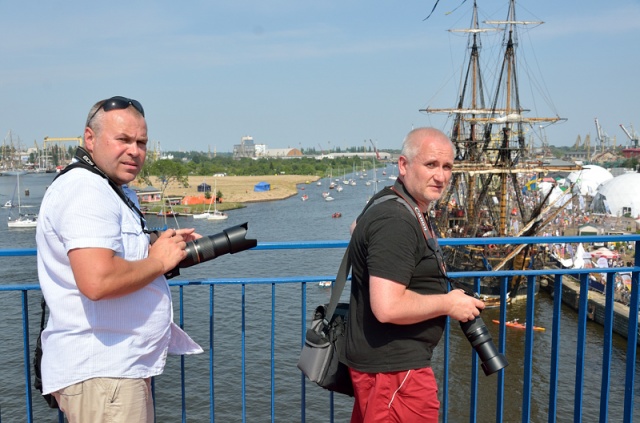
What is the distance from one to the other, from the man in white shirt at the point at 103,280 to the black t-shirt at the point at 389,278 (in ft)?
2.51

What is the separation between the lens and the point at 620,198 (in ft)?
175

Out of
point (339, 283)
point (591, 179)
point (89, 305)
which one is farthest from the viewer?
point (591, 179)

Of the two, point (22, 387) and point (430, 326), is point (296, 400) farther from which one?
point (430, 326)

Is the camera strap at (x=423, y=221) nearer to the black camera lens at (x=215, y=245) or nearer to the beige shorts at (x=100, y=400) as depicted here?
the black camera lens at (x=215, y=245)

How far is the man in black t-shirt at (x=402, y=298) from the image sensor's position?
243 centimetres

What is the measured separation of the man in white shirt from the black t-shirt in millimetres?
764

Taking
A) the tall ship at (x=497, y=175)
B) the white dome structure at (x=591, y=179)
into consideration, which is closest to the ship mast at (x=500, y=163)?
the tall ship at (x=497, y=175)

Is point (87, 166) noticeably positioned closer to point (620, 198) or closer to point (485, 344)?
point (485, 344)

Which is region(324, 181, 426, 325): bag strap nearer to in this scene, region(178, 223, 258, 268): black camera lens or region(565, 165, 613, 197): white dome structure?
region(178, 223, 258, 268): black camera lens

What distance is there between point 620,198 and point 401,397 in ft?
187

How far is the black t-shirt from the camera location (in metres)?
2.42

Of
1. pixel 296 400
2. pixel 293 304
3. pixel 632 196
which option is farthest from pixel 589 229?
pixel 296 400

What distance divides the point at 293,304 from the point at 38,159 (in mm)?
189925

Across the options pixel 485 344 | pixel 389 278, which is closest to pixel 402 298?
pixel 389 278
